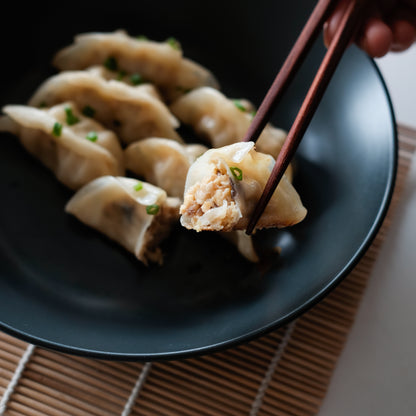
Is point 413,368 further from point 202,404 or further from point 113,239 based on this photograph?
point 113,239

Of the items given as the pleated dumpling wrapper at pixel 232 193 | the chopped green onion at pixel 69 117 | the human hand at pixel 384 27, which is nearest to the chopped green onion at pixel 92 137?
the chopped green onion at pixel 69 117

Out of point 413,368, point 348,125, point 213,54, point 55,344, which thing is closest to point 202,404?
point 55,344

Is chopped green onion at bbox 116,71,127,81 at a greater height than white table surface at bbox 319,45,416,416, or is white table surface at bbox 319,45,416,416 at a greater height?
chopped green onion at bbox 116,71,127,81

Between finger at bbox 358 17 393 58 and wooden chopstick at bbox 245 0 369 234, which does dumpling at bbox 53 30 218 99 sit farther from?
wooden chopstick at bbox 245 0 369 234

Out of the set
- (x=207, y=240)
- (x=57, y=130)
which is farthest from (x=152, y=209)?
(x=57, y=130)

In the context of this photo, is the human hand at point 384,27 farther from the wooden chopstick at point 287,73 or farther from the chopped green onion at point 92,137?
the chopped green onion at point 92,137

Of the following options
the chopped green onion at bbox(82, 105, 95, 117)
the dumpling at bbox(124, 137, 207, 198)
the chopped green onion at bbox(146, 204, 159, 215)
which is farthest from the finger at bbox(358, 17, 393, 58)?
the chopped green onion at bbox(82, 105, 95, 117)

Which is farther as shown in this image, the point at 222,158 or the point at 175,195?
the point at 175,195
